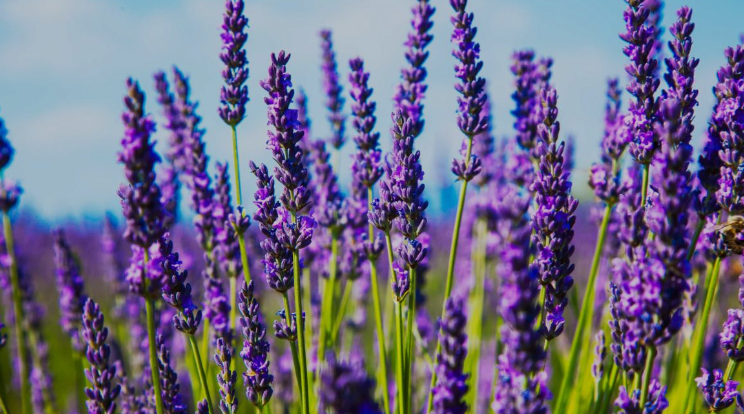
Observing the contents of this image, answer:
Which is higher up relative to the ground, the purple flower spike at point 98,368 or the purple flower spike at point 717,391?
the purple flower spike at point 98,368

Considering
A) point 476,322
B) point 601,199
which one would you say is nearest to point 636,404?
point 601,199

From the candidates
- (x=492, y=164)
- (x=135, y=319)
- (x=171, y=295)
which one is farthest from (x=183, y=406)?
(x=492, y=164)

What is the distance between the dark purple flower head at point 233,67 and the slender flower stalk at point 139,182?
734 millimetres

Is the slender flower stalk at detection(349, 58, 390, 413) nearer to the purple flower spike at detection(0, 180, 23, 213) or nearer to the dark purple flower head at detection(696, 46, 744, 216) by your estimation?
the dark purple flower head at detection(696, 46, 744, 216)

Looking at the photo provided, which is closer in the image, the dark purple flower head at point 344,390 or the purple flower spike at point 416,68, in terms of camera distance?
the dark purple flower head at point 344,390

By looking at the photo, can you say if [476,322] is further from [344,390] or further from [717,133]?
[344,390]

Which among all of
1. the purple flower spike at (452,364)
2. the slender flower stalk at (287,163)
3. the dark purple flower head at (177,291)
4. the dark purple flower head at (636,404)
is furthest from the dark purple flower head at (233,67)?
the dark purple flower head at (636,404)

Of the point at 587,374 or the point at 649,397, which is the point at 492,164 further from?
the point at 649,397

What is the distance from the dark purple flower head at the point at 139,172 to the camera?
143 cm

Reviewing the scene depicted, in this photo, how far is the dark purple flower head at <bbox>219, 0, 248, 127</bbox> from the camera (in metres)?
2.20

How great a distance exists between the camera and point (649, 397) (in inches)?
59.7

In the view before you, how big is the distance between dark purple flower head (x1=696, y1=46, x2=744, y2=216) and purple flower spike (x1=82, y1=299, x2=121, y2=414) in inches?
75.7

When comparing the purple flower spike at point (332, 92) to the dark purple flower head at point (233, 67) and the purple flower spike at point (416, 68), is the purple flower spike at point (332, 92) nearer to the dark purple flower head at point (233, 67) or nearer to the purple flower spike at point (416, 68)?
the purple flower spike at point (416, 68)

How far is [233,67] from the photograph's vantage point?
7.34 ft
